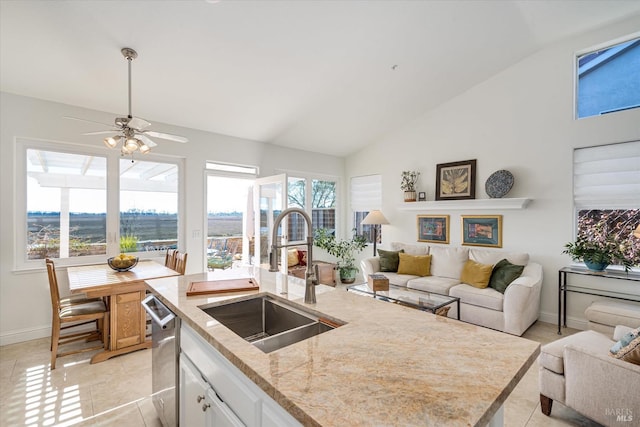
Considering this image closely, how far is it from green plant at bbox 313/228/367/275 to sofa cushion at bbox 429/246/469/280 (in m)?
1.67

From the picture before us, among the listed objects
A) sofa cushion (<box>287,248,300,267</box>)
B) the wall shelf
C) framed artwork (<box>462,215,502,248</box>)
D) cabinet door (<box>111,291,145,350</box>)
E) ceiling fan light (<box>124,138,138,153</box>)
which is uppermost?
ceiling fan light (<box>124,138,138,153</box>)

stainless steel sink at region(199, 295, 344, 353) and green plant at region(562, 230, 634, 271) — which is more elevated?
green plant at region(562, 230, 634, 271)

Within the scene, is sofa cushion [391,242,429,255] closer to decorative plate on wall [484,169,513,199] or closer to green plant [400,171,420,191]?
green plant [400,171,420,191]

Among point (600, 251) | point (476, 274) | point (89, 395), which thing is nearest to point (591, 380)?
point (476, 274)

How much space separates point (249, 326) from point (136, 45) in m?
2.74

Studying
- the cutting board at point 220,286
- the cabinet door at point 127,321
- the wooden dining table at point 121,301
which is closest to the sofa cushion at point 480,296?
the cutting board at point 220,286

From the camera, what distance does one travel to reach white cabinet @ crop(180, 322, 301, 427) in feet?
2.86

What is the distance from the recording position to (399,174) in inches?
213

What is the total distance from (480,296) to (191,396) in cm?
329

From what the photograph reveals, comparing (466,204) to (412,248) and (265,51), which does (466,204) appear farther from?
(265,51)

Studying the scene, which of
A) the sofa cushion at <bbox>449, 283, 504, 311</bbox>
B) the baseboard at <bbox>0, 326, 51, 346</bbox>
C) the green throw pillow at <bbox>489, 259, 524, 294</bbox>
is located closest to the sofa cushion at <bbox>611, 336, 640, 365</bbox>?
the sofa cushion at <bbox>449, 283, 504, 311</bbox>

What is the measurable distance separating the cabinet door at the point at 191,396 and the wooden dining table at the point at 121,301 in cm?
165

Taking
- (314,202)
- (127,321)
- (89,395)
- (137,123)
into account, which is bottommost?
(89,395)

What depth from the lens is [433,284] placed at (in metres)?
3.90
